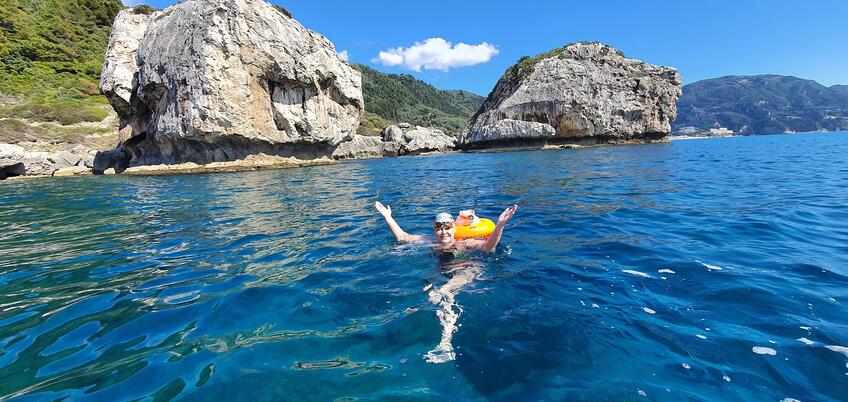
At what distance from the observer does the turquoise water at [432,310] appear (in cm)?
259

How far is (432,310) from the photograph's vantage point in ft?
12.4

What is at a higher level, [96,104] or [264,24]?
[264,24]

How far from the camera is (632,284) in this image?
171 inches

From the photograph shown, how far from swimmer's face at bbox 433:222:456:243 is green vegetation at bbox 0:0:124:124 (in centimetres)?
4232

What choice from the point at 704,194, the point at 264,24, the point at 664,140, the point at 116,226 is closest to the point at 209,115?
the point at 264,24

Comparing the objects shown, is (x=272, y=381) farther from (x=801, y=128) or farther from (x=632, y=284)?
(x=801, y=128)

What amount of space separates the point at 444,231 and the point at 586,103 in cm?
5313

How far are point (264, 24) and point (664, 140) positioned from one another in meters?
56.3

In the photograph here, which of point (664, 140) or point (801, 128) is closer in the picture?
point (664, 140)

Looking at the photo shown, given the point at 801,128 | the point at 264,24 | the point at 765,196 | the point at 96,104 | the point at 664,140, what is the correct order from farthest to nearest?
1. the point at 801,128
2. the point at 664,140
3. the point at 96,104
4. the point at 264,24
5. the point at 765,196

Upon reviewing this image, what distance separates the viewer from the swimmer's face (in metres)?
5.33

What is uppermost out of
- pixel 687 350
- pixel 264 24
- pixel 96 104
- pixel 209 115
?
pixel 264 24

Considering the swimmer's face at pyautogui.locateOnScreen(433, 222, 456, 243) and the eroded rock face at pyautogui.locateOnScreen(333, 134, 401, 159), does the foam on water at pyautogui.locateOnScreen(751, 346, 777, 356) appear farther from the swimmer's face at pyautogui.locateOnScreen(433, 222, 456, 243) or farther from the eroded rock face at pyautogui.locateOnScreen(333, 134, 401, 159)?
the eroded rock face at pyautogui.locateOnScreen(333, 134, 401, 159)

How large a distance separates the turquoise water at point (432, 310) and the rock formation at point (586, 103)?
154 ft
